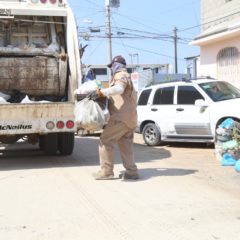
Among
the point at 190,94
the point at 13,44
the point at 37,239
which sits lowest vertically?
the point at 37,239

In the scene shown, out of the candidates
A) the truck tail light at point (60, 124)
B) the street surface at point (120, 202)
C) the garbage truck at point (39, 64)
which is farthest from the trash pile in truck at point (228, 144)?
the truck tail light at point (60, 124)

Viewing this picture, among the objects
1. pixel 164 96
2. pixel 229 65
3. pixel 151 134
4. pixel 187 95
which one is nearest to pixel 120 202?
pixel 187 95

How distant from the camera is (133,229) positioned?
5.61m

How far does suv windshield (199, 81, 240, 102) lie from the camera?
12511mm

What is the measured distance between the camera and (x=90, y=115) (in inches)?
316

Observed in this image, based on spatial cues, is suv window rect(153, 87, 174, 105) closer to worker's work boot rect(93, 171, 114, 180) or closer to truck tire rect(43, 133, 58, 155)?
truck tire rect(43, 133, 58, 155)

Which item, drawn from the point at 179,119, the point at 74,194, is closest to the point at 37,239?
the point at 74,194

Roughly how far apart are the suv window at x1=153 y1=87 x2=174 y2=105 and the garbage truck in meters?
3.80

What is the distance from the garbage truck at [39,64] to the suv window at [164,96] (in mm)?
3798

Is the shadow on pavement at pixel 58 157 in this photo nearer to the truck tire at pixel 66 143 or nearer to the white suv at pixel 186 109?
the truck tire at pixel 66 143

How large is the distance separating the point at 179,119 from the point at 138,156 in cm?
195

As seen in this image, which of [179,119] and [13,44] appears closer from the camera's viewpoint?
[13,44]

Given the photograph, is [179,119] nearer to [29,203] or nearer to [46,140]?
[46,140]

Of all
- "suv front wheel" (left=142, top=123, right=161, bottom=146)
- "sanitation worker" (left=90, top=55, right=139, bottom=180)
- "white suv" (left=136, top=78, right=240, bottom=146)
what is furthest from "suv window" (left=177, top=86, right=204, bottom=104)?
"sanitation worker" (left=90, top=55, right=139, bottom=180)
